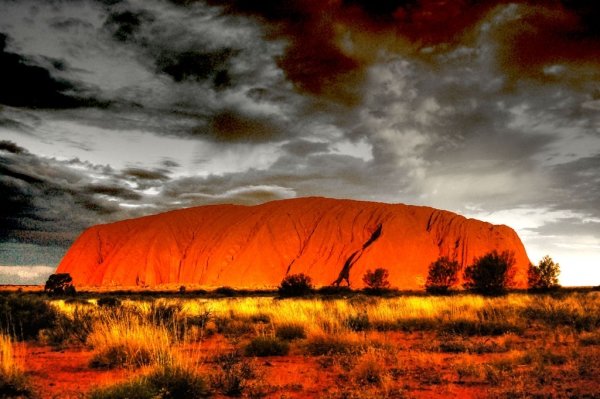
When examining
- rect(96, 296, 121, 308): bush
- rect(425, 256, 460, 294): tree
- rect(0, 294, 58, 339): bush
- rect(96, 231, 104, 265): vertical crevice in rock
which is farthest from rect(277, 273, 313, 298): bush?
rect(96, 231, 104, 265): vertical crevice in rock

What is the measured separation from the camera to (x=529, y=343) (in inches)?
369

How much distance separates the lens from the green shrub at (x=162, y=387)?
4.82m

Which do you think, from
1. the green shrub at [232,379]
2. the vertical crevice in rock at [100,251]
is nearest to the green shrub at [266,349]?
the green shrub at [232,379]

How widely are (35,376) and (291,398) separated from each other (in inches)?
163

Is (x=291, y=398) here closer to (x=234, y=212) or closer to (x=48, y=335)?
(x=48, y=335)

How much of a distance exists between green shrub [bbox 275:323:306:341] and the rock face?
4983 centimetres

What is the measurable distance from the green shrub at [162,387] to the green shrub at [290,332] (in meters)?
5.28

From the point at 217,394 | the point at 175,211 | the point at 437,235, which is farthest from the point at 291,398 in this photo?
the point at 175,211

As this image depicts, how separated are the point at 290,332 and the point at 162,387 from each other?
229 inches

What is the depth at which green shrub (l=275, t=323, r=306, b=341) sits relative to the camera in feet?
35.4

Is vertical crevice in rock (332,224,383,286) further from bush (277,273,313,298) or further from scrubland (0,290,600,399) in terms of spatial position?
scrubland (0,290,600,399)

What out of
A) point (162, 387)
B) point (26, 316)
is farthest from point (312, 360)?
point (26, 316)

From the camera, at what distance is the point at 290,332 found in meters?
10.8

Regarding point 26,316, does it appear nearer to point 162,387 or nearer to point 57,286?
point 162,387
